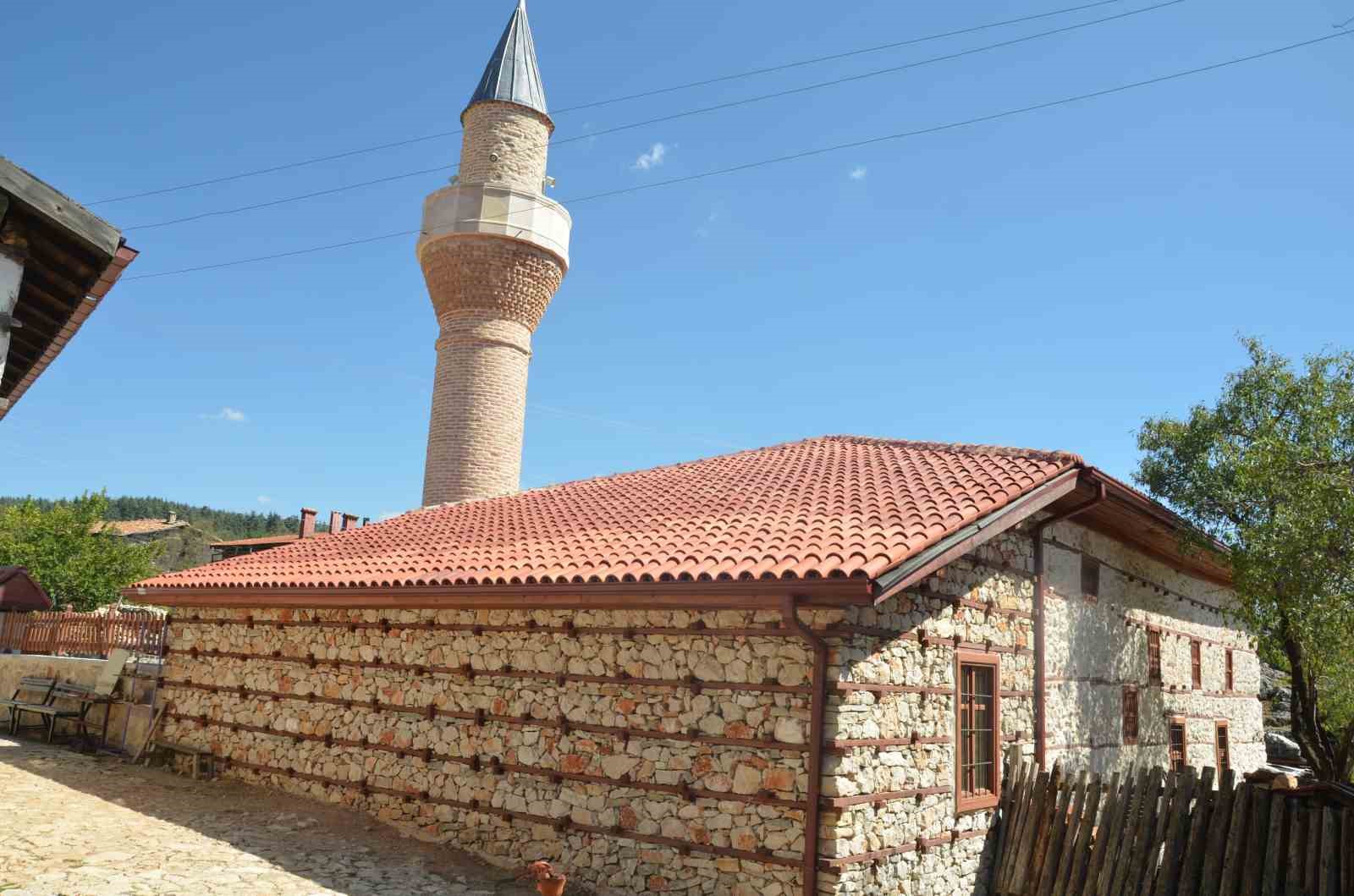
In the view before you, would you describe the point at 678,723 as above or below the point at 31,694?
above

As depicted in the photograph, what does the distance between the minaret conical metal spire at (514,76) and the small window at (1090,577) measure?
15.0 metres

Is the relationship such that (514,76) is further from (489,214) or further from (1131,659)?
(1131,659)

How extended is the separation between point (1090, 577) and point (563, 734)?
661 centimetres

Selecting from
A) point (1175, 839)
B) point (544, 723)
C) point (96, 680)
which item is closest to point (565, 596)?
point (544, 723)

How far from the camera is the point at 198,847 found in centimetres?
871

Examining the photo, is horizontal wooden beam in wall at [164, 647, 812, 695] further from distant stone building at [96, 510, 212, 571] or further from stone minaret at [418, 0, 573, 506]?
distant stone building at [96, 510, 212, 571]

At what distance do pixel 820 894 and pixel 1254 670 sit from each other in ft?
47.1

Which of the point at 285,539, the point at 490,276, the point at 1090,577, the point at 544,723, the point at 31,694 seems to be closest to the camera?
the point at 544,723

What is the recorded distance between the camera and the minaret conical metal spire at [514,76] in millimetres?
21109

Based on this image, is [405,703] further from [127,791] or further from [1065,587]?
[1065,587]

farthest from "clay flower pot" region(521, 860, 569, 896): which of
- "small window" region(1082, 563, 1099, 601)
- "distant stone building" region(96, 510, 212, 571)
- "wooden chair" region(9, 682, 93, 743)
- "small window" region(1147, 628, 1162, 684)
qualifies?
"distant stone building" region(96, 510, 212, 571)

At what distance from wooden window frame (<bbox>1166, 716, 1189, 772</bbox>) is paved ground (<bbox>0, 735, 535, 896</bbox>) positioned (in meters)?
9.74

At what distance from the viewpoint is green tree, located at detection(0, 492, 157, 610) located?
33.6 meters

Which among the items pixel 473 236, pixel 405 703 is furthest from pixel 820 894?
pixel 473 236
